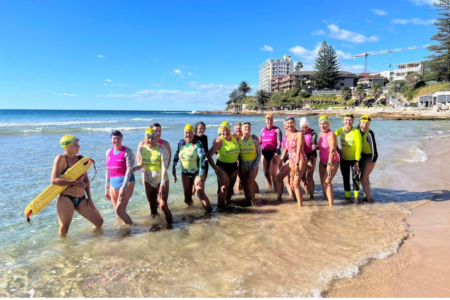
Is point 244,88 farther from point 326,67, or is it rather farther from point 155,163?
point 155,163

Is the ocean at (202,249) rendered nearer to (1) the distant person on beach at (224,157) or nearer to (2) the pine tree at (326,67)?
(1) the distant person on beach at (224,157)

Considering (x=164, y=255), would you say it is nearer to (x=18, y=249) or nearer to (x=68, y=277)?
(x=68, y=277)

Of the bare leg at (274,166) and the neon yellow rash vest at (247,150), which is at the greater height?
the neon yellow rash vest at (247,150)

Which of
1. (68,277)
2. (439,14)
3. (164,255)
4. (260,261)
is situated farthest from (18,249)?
(439,14)

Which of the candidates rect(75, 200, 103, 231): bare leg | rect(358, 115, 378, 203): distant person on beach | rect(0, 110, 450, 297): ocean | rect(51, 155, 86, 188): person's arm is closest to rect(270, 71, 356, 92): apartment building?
rect(358, 115, 378, 203): distant person on beach

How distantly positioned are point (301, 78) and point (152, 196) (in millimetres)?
109194

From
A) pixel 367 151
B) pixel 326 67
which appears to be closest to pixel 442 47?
pixel 326 67

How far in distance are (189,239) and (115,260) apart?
121 cm

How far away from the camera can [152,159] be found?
5.25 metres

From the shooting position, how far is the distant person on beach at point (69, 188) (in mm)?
4410

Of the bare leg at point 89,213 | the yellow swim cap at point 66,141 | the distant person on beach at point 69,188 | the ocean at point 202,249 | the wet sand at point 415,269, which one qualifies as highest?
the yellow swim cap at point 66,141

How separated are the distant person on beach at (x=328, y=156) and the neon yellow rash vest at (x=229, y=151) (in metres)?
1.92

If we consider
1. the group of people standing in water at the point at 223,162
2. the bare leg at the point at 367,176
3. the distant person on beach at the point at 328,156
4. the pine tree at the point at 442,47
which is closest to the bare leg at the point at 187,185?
the group of people standing in water at the point at 223,162

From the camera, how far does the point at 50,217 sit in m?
5.79
